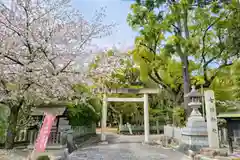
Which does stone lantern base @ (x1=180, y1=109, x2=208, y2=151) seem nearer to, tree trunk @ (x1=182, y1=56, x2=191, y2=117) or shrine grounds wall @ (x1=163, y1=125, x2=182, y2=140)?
shrine grounds wall @ (x1=163, y1=125, x2=182, y2=140)

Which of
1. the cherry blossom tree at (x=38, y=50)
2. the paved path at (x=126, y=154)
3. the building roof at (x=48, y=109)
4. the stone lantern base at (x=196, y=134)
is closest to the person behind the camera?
the cherry blossom tree at (x=38, y=50)

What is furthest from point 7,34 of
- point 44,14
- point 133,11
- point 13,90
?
point 133,11

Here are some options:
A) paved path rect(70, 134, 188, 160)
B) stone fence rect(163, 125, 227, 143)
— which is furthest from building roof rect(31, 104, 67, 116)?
stone fence rect(163, 125, 227, 143)

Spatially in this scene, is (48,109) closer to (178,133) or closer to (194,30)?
(178,133)

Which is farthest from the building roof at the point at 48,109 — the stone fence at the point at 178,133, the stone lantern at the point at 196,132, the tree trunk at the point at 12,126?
the stone fence at the point at 178,133

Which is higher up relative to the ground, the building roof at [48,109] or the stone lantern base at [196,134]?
the building roof at [48,109]

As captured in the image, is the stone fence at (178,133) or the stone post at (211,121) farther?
the stone fence at (178,133)

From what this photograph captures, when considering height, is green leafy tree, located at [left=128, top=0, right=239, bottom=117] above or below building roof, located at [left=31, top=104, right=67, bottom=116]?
above

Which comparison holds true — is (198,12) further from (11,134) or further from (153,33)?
(11,134)

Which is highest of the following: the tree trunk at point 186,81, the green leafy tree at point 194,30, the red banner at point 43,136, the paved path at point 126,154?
the green leafy tree at point 194,30

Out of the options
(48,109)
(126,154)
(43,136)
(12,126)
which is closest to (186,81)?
(126,154)

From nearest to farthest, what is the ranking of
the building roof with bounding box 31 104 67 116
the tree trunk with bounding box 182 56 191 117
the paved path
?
the paved path < the building roof with bounding box 31 104 67 116 < the tree trunk with bounding box 182 56 191 117

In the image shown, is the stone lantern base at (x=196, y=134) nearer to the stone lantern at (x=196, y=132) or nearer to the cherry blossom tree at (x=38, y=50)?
the stone lantern at (x=196, y=132)

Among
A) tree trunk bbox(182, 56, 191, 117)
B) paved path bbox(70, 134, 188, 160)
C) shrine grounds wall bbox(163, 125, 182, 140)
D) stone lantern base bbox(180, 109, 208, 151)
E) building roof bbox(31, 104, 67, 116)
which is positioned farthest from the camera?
tree trunk bbox(182, 56, 191, 117)
